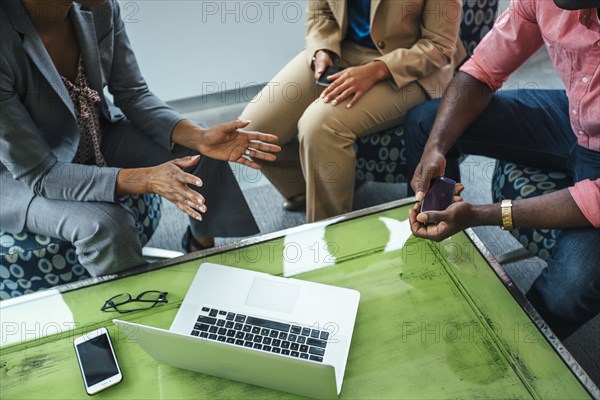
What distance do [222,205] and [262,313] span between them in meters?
0.51

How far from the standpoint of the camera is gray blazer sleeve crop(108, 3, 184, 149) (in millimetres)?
1463

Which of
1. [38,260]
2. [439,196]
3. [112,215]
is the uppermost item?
[439,196]

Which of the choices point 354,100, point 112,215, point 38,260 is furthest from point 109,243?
point 354,100

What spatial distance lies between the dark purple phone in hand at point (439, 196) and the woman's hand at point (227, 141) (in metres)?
0.42

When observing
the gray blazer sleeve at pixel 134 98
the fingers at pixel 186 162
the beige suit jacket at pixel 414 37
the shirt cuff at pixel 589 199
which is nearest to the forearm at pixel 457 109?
the beige suit jacket at pixel 414 37

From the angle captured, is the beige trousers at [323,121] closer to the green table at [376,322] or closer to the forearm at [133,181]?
the green table at [376,322]

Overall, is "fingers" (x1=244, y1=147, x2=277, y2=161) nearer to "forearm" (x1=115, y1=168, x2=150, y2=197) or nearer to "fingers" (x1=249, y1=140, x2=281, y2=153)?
"fingers" (x1=249, y1=140, x2=281, y2=153)

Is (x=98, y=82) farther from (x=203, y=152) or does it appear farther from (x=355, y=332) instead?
(x=355, y=332)

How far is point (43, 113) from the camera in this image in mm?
1276

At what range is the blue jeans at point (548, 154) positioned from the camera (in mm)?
1180

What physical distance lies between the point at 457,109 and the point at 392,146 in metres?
0.23

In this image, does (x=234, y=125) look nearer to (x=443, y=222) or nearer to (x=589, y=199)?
(x=443, y=222)

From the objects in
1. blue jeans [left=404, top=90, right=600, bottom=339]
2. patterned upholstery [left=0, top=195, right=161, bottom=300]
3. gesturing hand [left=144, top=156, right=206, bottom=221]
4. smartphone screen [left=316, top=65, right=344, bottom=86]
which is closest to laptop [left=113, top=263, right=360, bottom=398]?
gesturing hand [left=144, top=156, right=206, bottom=221]

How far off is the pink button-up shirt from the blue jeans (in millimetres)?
51
